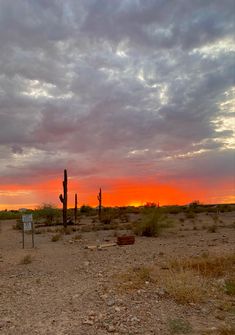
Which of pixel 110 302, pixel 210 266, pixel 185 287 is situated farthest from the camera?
pixel 210 266

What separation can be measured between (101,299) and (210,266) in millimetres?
5392

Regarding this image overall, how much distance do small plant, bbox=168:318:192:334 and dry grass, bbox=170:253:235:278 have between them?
4723mm

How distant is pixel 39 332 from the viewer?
887 centimetres

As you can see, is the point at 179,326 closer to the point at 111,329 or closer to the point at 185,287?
the point at 111,329

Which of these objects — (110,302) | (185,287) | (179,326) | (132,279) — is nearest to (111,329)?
(179,326)

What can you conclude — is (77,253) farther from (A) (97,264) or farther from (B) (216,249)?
(B) (216,249)

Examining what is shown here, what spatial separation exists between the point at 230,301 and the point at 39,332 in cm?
499

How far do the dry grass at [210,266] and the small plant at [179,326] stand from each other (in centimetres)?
472

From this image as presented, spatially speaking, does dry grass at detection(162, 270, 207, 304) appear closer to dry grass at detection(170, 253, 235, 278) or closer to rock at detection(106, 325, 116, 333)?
dry grass at detection(170, 253, 235, 278)

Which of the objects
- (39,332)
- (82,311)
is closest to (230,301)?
(82,311)

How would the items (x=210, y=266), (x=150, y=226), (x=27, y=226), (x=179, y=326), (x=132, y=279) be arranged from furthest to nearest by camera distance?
1. (x=150, y=226)
2. (x=27, y=226)
3. (x=210, y=266)
4. (x=132, y=279)
5. (x=179, y=326)

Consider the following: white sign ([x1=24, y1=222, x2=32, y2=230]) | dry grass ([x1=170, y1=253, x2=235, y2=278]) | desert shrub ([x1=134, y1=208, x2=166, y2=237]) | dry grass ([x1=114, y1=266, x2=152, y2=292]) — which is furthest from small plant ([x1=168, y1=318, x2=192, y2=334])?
desert shrub ([x1=134, y1=208, x2=166, y2=237])

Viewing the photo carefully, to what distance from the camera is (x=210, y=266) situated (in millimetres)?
15328

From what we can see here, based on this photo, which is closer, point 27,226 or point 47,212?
point 27,226
